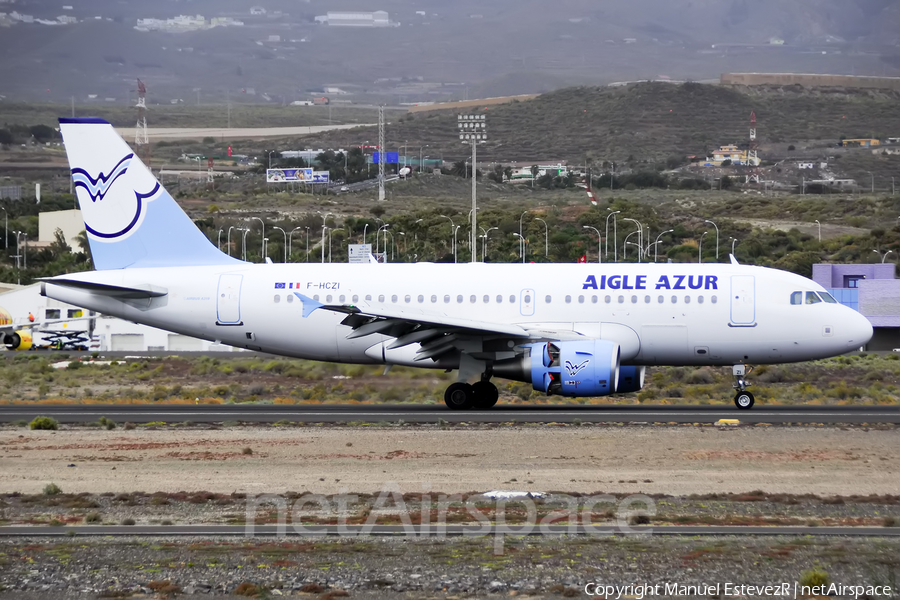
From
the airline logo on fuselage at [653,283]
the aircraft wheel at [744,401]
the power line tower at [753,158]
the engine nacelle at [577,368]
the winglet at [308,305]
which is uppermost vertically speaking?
the power line tower at [753,158]

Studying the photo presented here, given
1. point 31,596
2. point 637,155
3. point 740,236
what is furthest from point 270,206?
point 31,596

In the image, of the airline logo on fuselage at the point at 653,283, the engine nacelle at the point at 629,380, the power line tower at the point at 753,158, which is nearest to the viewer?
the engine nacelle at the point at 629,380

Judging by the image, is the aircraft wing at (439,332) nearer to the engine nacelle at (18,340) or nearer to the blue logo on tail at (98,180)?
the blue logo on tail at (98,180)

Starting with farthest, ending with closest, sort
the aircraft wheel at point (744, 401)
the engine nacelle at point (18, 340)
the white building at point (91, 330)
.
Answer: the engine nacelle at point (18, 340)
the white building at point (91, 330)
the aircraft wheel at point (744, 401)

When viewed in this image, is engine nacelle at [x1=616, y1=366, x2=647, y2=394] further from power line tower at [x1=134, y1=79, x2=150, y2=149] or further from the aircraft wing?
power line tower at [x1=134, y1=79, x2=150, y2=149]

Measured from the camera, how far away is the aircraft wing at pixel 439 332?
2638 centimetres

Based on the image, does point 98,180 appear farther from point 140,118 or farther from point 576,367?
point 140,118

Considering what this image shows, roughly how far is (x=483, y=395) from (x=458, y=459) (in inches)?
346

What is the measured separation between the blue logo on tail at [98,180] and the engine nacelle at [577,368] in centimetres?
1190

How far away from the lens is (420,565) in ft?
38.4

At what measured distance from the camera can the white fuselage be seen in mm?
27734

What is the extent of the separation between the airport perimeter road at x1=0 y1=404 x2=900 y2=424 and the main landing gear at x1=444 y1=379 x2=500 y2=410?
0.90 ft

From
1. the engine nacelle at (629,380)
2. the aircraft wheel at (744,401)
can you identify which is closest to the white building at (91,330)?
the engine nacelle at (629,380)

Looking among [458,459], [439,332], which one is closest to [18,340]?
[439,332]
